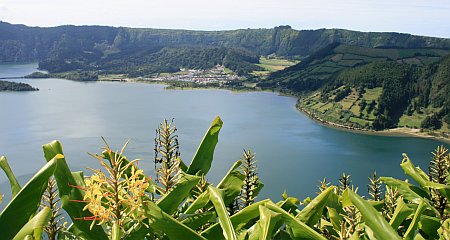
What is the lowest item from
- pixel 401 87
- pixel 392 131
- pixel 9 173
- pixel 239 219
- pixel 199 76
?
pixel 392 131

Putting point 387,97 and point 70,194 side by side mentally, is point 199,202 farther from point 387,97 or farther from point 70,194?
point 387,97

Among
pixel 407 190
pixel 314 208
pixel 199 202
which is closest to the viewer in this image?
pixel 199 202

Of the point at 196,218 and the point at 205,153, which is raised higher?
the point at 205,153

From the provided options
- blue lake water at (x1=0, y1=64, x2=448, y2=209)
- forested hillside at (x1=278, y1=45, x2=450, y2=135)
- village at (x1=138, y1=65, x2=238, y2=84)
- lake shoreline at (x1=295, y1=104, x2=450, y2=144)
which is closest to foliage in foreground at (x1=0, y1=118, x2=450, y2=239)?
blue lake water at (x1=0, y1=64, x2=448, y2=209)

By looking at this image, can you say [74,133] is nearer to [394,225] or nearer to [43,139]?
[43,139]

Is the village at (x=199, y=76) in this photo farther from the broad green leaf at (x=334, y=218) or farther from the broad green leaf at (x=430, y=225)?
the broad green leaf at (x=334, y=218)

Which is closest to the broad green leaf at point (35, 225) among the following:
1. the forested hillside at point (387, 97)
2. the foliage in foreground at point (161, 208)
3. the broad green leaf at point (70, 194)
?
the foliage in foreground at point (161, 208)

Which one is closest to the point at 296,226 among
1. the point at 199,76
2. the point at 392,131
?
the point at 392,131
